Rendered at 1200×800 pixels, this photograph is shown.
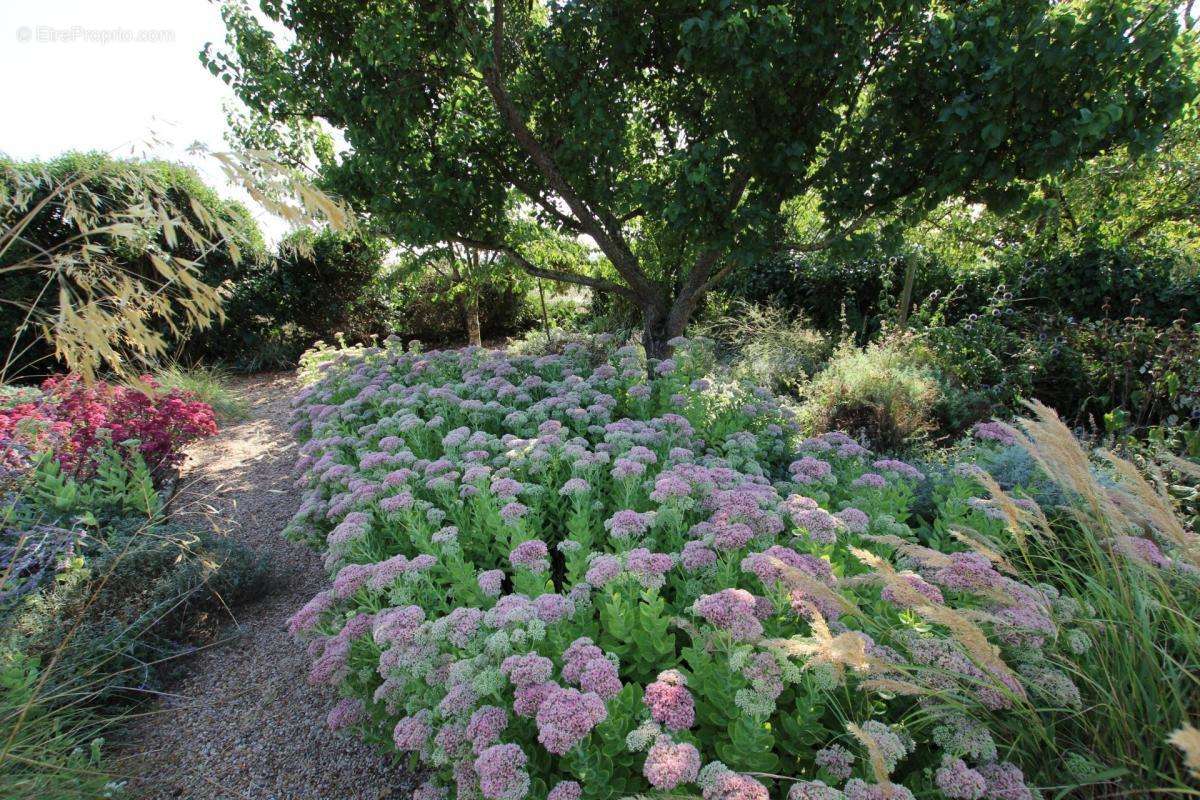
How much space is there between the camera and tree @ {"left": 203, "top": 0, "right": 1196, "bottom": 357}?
4.18 metres

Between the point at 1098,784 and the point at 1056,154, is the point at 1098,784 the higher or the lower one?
the lower one

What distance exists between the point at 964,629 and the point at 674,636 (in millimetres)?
1022

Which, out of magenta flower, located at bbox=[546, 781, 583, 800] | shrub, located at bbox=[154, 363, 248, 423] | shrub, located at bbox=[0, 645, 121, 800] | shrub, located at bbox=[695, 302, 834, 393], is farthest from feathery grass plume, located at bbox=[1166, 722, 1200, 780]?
shrub, located at bbox=[154, 363, 248, 423]

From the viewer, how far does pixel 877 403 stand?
557 centimetres

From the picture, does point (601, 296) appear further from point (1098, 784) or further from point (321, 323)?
point (1098, 784)

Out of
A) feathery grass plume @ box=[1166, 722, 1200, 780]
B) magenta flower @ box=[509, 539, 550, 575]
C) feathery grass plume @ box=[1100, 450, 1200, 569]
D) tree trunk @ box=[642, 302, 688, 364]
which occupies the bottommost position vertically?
magenta flower @ box=[509, 539, 550, 575]

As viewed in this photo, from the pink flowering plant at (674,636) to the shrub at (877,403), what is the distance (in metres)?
1.97

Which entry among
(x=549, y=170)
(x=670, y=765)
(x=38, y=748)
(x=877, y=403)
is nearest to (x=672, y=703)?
(x=670, y=765)

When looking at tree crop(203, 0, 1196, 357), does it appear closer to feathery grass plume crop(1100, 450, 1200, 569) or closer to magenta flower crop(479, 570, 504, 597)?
feathery grass plume crop(1100, 450, 1200, 569)

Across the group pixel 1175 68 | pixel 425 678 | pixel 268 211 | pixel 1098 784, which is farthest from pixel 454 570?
pixel 1175 68

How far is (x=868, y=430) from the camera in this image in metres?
5.52

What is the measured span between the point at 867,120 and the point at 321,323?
10740 mm

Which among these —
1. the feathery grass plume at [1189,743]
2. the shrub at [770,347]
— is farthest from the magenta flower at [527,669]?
the shrub at [770,347]

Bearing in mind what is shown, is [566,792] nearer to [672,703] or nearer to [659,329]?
[672,703]
